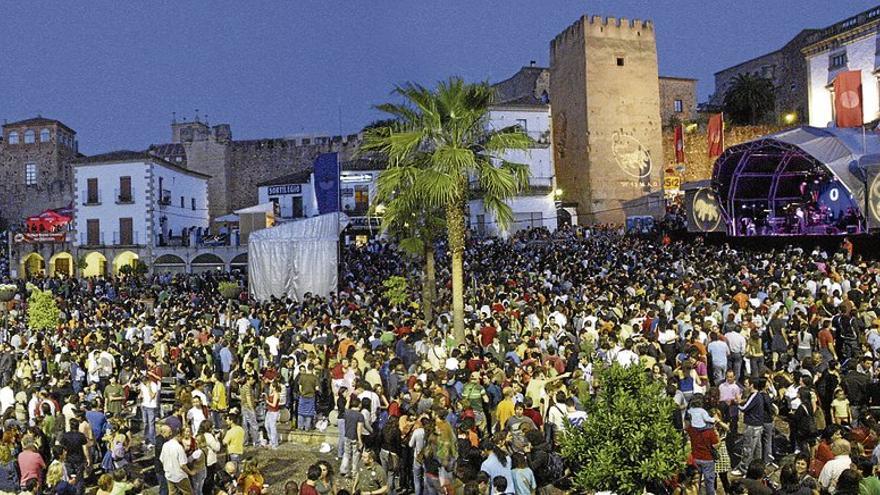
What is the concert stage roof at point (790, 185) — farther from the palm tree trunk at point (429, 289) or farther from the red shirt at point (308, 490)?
the red shirt at point (308, 490)

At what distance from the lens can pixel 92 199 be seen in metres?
44.2

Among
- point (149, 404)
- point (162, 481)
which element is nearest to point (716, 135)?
point (149, 404)

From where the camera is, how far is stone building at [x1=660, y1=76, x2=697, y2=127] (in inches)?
2344

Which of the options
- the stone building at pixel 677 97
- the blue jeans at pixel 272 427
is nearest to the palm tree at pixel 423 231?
the blue jeans at pixel 272 427

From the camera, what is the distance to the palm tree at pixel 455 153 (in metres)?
15.3

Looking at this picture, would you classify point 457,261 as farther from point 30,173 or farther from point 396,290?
point 30,173

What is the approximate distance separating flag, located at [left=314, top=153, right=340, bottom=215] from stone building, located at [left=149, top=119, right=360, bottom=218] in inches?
1023

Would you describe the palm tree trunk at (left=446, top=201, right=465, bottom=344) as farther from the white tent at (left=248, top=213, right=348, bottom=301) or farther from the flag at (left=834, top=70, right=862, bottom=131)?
the flag at (left=834, top=70, right=862, bottom=131)

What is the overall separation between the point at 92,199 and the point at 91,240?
2309 mm

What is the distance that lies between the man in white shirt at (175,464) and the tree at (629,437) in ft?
16.2

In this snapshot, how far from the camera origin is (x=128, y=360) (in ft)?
50.9

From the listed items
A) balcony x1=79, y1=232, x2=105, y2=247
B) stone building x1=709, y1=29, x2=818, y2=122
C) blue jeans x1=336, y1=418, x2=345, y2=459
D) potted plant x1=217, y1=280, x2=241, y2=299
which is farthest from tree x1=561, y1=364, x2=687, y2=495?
stone building x1=709, y1=29, x2=818, y2=122

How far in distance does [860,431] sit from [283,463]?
7.99m

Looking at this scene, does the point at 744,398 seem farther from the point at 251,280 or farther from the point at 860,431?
the point at 251,280
